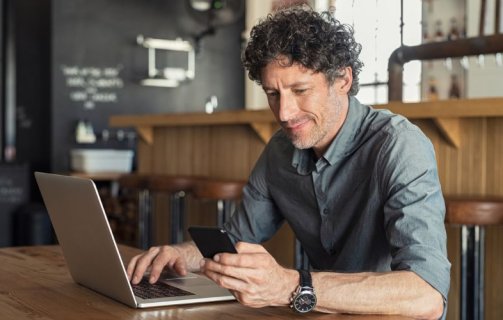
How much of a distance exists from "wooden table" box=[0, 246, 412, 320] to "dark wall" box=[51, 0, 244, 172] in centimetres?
525

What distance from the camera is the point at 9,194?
19.8ft

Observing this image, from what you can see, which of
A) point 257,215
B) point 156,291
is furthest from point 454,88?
point 156,291

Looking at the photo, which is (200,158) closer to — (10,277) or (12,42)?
(10,277)

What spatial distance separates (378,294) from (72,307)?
56cm

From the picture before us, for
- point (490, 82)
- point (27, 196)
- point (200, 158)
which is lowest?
point (27, 196)

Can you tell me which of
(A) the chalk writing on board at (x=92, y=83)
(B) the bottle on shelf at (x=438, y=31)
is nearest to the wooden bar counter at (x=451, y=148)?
(B) the bottle on shelf at (x=438, y=31)

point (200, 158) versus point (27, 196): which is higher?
point (200, 158)

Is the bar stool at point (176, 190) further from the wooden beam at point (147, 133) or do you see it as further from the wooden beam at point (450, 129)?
the wooden beam at point (450, 129)

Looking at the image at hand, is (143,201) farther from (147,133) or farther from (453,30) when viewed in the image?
(453,30)

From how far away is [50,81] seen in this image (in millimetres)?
6984

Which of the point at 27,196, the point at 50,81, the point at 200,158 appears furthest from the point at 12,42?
the point at 200,158

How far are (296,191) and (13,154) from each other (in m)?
6.27

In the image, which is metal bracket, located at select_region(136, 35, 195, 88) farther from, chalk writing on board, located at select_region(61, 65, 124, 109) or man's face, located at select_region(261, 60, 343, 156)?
man's face, located at select_region(261, 60, 343, 156)

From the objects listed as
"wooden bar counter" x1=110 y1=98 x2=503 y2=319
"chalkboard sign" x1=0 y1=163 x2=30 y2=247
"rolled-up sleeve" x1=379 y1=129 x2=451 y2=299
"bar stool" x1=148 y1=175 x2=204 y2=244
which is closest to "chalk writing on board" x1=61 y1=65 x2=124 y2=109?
"chalkboard sign" x1=0 y1=163 x2=30 y2=247
